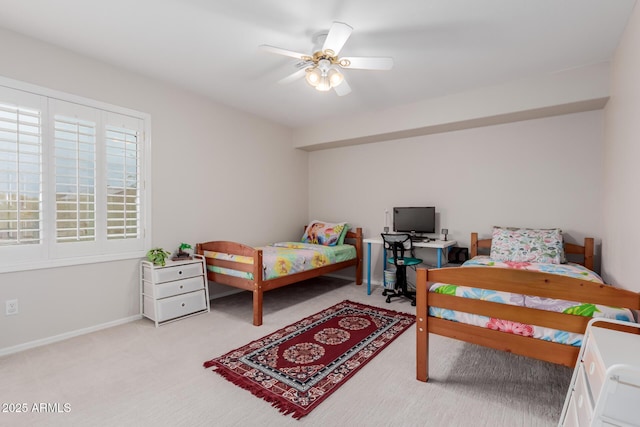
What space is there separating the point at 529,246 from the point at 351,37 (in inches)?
107

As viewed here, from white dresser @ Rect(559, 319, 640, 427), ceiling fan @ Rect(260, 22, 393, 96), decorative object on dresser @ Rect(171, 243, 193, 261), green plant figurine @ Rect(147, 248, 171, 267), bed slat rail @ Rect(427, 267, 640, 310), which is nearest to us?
white dresser @ Rect(559, 319, 640, 427)

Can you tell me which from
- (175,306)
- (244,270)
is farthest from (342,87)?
(175,306)

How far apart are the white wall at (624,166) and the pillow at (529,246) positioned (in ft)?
1.24

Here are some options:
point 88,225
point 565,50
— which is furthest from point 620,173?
point 88,225

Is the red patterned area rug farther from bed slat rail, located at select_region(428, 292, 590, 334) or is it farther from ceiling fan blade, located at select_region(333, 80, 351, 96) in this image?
ceiling fan blade, located at select_region(333, 80, 351, 96)

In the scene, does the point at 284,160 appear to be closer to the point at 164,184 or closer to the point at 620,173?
the point at 164,184

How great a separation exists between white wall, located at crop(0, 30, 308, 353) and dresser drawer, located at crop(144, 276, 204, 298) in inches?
9.9

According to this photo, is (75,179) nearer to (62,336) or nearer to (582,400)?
(62,336)

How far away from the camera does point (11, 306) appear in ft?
8.19

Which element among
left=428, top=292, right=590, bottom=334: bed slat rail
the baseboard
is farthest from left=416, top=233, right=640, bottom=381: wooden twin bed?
the baseboard

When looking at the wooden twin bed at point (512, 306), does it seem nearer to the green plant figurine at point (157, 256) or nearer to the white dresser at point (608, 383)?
the white dresser at point (608, 383)

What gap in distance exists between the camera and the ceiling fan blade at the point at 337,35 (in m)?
2.04

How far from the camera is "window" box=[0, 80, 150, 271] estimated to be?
2480 millimetres

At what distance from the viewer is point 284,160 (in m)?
5.11
